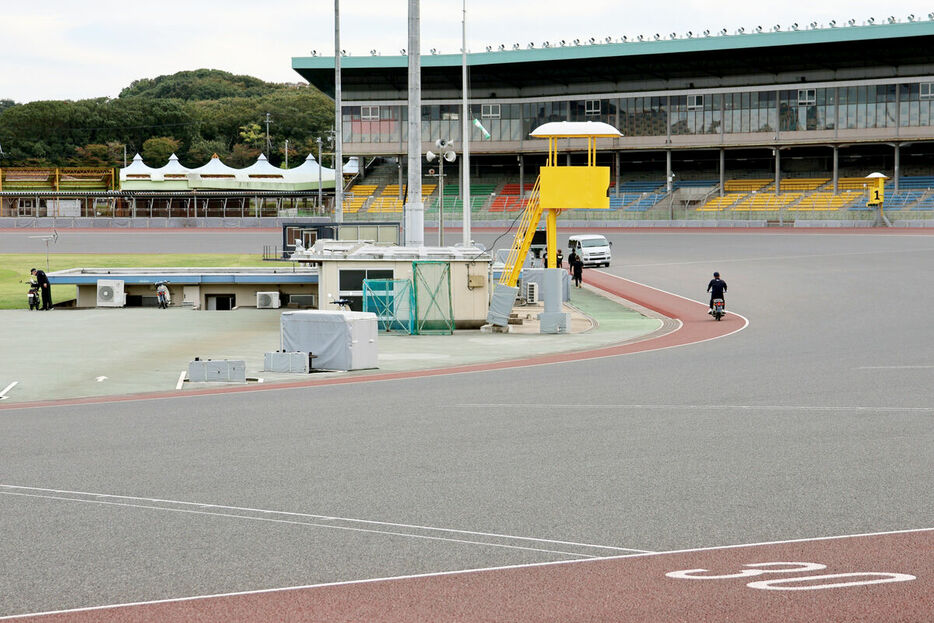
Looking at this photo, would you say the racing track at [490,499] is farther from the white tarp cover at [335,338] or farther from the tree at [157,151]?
the tree at [157,151]

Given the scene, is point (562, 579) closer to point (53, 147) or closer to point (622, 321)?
point (622, 321)

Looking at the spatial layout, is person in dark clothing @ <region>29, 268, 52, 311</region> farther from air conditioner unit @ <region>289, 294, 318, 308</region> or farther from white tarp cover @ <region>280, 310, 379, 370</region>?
white tarp cover @ <region>280, 310, 379, 370</region>

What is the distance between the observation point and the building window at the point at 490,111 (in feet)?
348

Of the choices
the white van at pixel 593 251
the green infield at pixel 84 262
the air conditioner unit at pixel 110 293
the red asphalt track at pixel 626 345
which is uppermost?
the white van at pixel 593 251

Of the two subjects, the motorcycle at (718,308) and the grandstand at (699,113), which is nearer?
the motorcycle at (718,308)

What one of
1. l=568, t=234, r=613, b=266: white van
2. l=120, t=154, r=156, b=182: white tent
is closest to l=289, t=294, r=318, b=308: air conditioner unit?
l=568, t=234, r=613, b=266: white van

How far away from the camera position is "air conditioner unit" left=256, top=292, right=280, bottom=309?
43.2 m

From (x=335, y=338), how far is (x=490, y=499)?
13882 mm

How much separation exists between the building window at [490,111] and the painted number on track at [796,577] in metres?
98.5

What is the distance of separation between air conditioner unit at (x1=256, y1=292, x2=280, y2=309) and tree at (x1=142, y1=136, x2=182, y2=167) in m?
118

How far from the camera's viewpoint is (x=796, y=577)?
30.8ft

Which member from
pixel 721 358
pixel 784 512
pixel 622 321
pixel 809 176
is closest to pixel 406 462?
pixel 784 512

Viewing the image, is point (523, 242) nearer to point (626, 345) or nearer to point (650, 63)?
point (626, 345)

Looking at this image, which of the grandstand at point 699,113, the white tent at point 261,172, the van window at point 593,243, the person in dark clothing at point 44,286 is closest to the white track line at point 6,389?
the person in dark clothing at point 44,286
